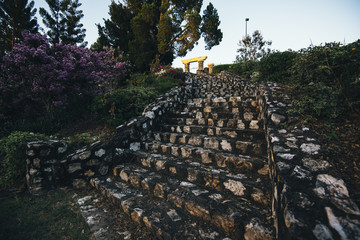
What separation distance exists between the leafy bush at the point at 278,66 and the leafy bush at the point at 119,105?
4.09 metres

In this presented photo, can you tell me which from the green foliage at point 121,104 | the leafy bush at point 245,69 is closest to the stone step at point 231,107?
the green foliage at point 121,104

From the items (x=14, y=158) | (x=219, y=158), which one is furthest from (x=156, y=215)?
(x=14, y=158)

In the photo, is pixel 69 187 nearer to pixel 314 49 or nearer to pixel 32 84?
pixel 32 84

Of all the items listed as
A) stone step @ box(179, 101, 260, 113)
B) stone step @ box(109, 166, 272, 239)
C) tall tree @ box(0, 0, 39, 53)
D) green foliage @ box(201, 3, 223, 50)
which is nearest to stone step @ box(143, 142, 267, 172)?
stone step @ box(109, 166, 272, 239)

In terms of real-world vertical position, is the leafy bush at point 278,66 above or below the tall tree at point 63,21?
below

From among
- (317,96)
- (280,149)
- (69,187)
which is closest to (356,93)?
(317,96)

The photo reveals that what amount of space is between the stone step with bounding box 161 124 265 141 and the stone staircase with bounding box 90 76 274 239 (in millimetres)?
15

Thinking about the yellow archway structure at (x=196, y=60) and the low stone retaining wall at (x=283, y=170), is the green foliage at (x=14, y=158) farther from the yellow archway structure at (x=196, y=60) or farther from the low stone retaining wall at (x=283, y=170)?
the yellow archway structure at (x=196, y=60)

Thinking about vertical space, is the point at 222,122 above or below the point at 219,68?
below

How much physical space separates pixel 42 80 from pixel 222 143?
5.10 m

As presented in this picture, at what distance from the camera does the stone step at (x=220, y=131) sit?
2691 mm

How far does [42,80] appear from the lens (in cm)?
432

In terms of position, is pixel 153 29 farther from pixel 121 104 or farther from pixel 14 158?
pixel 14 158

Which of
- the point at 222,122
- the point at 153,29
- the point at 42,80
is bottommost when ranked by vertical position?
the point at 222,122
